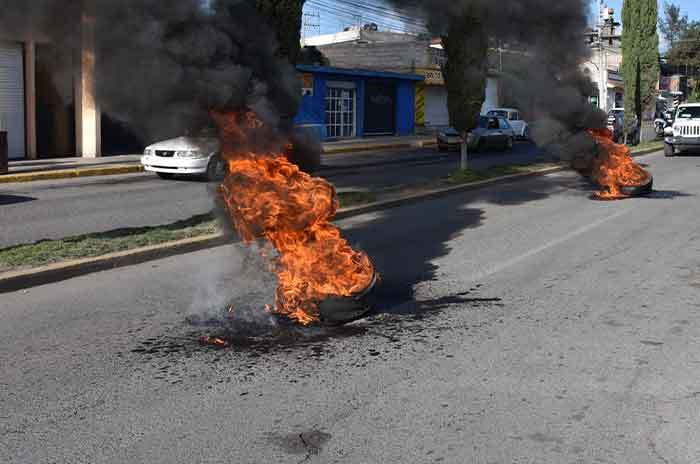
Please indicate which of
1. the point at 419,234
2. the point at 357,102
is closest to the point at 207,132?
the point at 419,234

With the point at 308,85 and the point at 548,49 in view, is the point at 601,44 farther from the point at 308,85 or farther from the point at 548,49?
the point at 548,49

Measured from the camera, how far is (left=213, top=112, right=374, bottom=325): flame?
6469 millimetres

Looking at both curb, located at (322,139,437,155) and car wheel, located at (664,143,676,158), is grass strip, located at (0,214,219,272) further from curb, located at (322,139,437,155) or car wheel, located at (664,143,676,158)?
car wheel, located at (664,143,676,158)

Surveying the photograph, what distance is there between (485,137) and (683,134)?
720 cm

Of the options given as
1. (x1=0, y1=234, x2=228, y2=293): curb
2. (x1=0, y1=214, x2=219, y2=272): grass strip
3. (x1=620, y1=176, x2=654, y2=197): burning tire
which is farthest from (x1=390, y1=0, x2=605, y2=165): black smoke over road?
(x1=0, y1=234, x2=228, y2=293): curb

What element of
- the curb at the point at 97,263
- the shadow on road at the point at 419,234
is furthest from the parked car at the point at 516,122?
the curb at the point at 97,263

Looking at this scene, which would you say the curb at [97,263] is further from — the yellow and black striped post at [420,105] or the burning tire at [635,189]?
the yellow and black striped post at [420,105]

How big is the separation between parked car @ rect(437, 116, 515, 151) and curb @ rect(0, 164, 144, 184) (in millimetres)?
13553

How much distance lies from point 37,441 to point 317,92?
33.0 metres

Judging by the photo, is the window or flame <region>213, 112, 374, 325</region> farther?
the window

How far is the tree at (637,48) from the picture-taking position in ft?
109

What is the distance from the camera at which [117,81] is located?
6.38 m

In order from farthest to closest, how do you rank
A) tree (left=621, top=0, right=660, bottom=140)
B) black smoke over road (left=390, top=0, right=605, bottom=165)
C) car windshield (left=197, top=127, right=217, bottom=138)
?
tree (left=621, top=0, right=660, bottom=140), black smoke over road (left=390, top=0, right=605, bottom=165), car windshield (left=197, top=127, right=217, bottom=138)

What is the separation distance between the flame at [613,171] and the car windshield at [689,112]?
15111 millimetres
